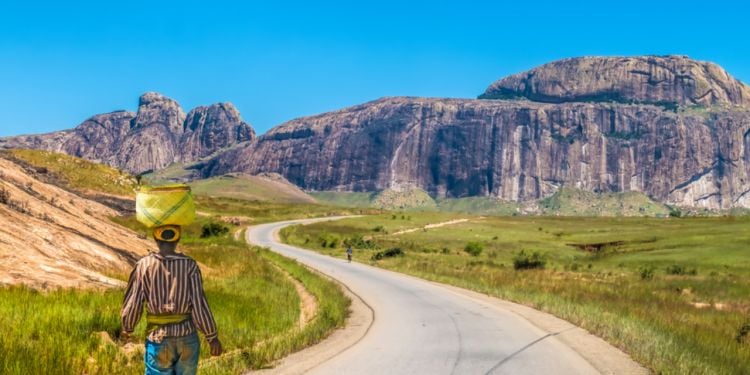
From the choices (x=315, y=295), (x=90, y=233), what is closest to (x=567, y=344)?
(x=315, y=295)

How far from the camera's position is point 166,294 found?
20.0 feet

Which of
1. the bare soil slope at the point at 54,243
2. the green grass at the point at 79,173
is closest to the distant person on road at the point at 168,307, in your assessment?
Answer: the bare soil slope at the point at 54,243

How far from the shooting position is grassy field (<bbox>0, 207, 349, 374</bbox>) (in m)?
8.92

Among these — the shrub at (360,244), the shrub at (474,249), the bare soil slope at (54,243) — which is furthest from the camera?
the shrub at (360,244)

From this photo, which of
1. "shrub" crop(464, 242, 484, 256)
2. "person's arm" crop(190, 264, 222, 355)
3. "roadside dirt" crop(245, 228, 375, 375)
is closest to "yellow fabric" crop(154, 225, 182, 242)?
"person's arm" crop(190, 264, 222, 355)

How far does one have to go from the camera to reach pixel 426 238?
7756cm

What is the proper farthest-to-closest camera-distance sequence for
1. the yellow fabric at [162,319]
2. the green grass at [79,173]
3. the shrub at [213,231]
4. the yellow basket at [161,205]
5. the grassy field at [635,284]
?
the shrub at [213,231]
the green grass at [79,173]
the grassy field at [635,284]
the yellow fabric at [162,319]
the yellow basket at [161,205]

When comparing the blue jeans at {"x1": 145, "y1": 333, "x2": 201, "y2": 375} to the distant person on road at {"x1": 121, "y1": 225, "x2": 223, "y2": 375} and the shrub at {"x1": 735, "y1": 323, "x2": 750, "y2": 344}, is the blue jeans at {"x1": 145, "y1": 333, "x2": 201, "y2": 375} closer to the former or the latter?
the distant person on road at {"x1": 121, "y1": 225, "x2": 223, "y2": 375}

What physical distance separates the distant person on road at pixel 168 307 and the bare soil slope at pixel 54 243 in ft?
29.8

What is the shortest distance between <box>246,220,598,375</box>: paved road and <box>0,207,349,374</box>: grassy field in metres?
1.21

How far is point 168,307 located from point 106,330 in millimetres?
6187

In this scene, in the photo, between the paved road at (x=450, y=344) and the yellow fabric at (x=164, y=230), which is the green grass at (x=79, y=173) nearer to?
the paved road at (x=450, y=344)

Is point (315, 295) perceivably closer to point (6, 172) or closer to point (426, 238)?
point (6, 172)

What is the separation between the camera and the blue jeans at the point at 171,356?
599 cm
